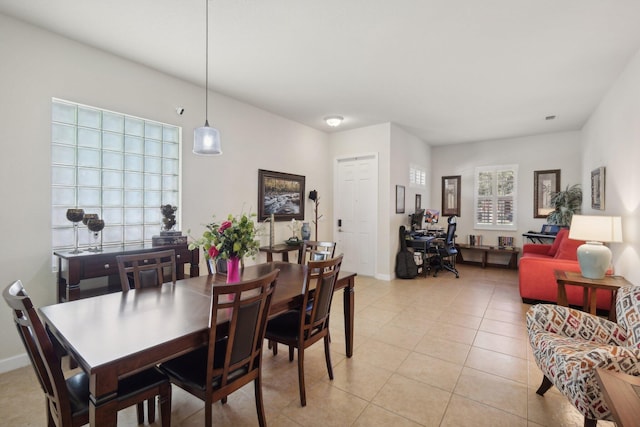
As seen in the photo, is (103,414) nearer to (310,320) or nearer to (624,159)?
(310,320)

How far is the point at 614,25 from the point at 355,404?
3.62 m

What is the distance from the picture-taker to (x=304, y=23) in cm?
250

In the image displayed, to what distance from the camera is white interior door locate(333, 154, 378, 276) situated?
556 centimetres

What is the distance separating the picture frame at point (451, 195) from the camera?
7.20 m

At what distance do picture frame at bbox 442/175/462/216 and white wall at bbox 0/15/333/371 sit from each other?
5.30 m

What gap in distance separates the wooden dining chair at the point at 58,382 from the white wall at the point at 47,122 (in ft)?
4.69

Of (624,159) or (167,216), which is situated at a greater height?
(624,159)

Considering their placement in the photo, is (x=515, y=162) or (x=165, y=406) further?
(x=515, y=162)

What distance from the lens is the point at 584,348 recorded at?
1764 millimetres

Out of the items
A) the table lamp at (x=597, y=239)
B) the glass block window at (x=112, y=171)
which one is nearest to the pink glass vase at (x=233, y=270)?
the glass block window at (x=112, y=171)

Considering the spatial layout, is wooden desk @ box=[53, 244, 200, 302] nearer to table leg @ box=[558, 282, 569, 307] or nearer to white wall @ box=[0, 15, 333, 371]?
white wall @ box=[0, 15, 333, 371]

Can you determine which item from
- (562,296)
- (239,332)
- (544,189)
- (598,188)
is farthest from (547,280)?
(239,332)

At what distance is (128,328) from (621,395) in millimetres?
2196

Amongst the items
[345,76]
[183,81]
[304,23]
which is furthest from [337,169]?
[304,23]
